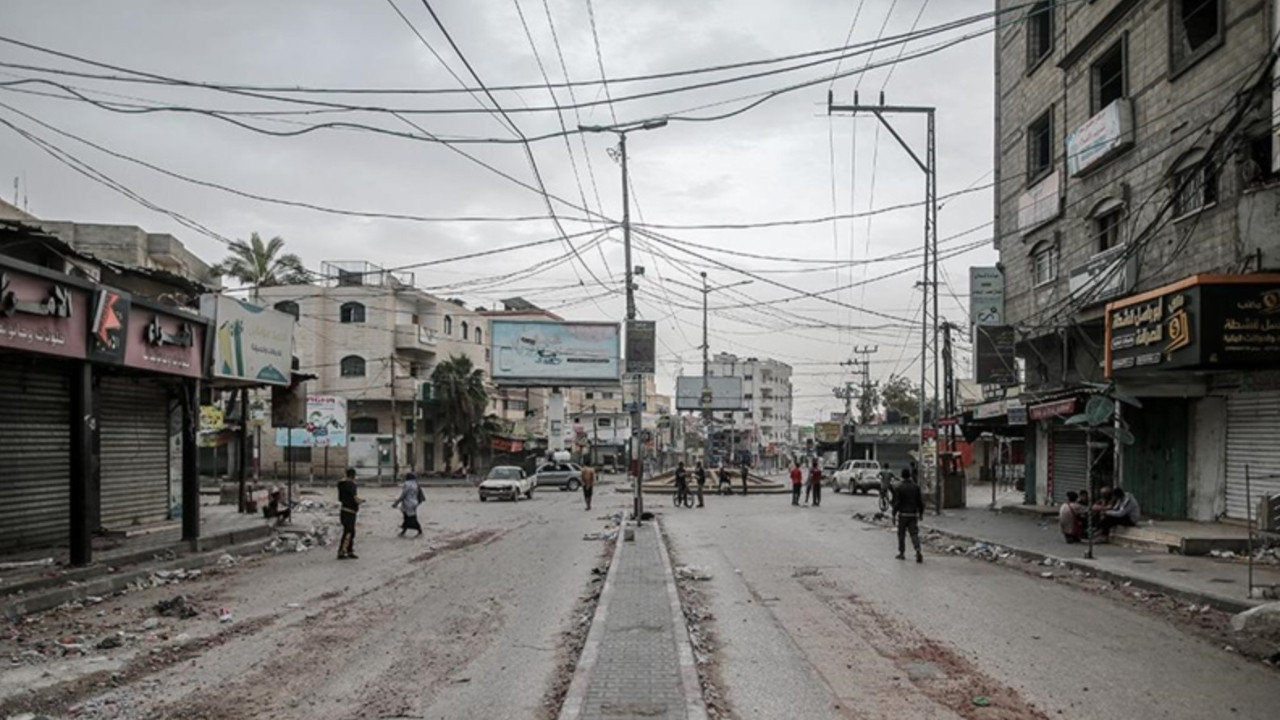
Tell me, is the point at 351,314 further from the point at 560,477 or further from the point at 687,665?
the point at 687,665

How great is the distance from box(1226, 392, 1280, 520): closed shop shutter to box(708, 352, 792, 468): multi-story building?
88.2 meters

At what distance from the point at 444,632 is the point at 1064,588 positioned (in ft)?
29.2

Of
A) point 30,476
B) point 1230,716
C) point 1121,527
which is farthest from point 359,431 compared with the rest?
point 1230,716

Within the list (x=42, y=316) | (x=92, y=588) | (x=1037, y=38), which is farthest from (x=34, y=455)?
(x=1037, y=38)

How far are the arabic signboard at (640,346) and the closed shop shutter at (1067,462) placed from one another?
12.6 m

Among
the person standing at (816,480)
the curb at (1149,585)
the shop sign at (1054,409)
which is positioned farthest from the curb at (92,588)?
the person standing at (816,480)

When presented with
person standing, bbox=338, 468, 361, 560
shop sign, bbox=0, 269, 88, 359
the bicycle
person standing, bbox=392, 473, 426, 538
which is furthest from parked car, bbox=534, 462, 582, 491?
shop sign, bbox=0, 269, 88, 359

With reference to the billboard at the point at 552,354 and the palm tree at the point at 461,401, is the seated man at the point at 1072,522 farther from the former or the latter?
the palm tree at the point at 461,401

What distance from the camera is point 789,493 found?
49.4 metres

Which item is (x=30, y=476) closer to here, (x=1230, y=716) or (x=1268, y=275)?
(x=1230, y=716)

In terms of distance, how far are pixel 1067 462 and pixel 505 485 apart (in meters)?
22.3

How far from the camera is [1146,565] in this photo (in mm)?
15086

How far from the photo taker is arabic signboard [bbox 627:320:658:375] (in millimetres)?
25219

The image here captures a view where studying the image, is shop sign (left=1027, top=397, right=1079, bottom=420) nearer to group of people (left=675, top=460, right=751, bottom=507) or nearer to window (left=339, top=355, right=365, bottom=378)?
group of people (left=675, top=460, right=751, bottom=507)
